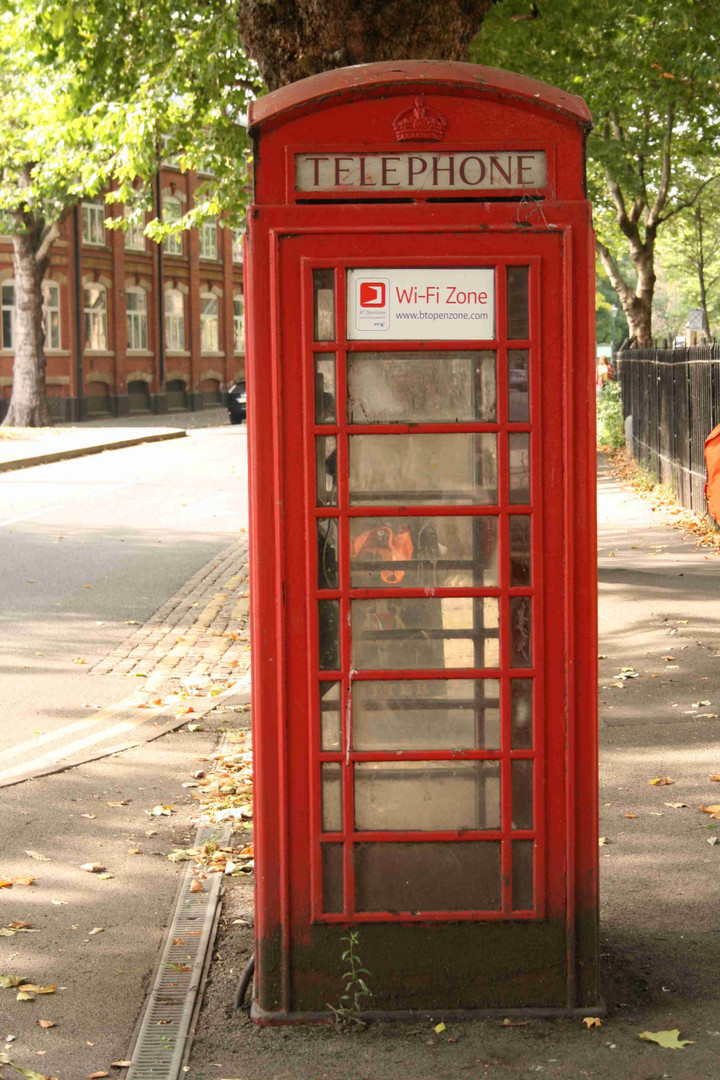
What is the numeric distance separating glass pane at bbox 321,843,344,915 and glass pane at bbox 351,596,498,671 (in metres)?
0.52

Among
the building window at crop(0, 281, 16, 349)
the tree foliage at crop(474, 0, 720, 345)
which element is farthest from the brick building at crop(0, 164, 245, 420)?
the tree foliage at crop(474, 0, 720, 345)

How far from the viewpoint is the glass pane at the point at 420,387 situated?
355 cm

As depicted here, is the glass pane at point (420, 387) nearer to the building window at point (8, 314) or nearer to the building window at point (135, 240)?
the building window at point (8, 314)

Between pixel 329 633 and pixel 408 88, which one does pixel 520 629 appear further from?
pixel 408 88

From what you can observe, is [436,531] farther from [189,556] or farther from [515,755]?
[189,556]

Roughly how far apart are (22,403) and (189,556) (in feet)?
83.9

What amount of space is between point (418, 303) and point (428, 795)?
1.35m

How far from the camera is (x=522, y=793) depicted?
3.69 metres

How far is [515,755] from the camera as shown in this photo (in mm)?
3646

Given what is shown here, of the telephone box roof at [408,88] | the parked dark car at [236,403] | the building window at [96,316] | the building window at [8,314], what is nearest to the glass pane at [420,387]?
the telephone box roof at [408,88]

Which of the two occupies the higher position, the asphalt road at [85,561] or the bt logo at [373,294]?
the bt logo at [373,294]

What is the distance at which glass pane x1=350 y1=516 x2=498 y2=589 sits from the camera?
3.60 metres

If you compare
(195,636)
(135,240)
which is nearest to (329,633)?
(195,636)

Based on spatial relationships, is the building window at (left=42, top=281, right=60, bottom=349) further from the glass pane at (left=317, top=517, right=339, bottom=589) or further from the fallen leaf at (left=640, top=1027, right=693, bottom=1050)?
the fallen leaf at (left=640, top=1027, right=693, bottom=1050)
